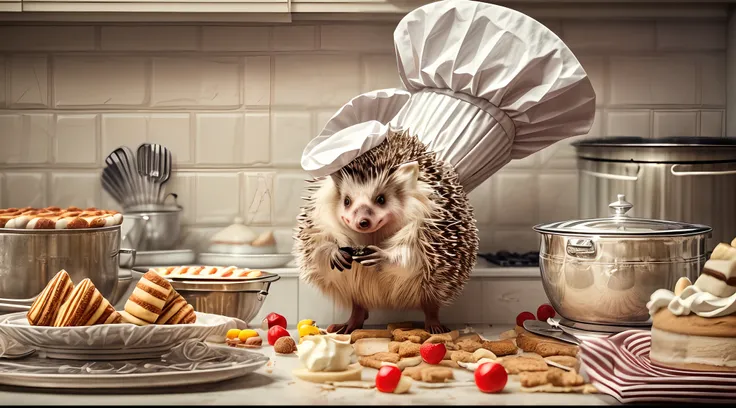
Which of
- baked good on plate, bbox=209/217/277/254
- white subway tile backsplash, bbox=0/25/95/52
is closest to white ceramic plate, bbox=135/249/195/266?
baked good on plate, bbox=209/217/277/254

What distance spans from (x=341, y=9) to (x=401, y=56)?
0.73 ft

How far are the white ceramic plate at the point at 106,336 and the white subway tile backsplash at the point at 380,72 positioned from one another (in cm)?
83

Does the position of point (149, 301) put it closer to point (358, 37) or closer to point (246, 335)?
point (246, 335)

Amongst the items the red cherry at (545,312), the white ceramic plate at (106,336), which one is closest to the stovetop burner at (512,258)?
the red cherry at (545,312)

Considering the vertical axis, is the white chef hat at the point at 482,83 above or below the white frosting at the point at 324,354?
above

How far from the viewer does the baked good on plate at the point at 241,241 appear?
5.70 feet

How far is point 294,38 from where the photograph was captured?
185 cm

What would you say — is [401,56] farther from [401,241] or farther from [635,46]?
[635,46]

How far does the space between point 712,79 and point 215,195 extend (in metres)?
1.10

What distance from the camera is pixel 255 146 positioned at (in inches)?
73.3

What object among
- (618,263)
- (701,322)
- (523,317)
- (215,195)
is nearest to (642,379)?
(701,322)

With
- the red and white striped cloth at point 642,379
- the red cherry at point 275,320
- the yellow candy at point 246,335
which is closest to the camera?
the red and white striped cloth at point 642,379

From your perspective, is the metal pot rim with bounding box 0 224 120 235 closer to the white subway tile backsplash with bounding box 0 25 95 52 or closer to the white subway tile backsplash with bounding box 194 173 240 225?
the white subway tile backsplash with bounding box 194 173 240 225

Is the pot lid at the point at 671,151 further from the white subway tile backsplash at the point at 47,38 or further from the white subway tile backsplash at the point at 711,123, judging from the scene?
the white subway tile backsplash at the point at 47,38
